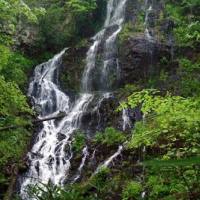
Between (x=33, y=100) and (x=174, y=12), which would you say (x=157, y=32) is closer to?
(x=174, y=12)

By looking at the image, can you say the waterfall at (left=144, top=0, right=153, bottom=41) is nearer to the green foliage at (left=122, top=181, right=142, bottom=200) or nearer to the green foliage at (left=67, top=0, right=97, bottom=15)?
the green foliage at (left=67, top=0, right=97, bottom=15)

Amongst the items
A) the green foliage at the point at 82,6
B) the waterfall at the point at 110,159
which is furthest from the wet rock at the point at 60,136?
the green foliage at the point at 82,6

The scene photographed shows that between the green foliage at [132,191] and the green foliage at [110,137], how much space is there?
3255 millimetres

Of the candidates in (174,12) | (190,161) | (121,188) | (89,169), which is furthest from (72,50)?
(190,161)

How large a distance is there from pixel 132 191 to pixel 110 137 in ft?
12.8

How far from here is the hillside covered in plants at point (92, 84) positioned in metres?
11.9

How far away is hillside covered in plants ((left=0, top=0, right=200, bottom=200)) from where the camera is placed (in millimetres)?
11938

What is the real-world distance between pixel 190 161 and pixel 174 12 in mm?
23145

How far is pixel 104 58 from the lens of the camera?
2134 centimetres

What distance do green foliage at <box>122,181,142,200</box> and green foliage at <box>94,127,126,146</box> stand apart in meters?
3.25

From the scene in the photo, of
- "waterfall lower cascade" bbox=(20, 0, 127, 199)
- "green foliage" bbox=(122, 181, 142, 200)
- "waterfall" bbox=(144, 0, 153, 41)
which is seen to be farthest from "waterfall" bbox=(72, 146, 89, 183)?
"waterfall" bbox=(144, 0, 153, 41)

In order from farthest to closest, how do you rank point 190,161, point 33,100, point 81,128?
1. point 33,100
2. point 81,128
3. point 190,161

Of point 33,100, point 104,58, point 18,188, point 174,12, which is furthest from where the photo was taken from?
point 174,12

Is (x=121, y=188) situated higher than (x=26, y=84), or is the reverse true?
(x=26, y=84)
